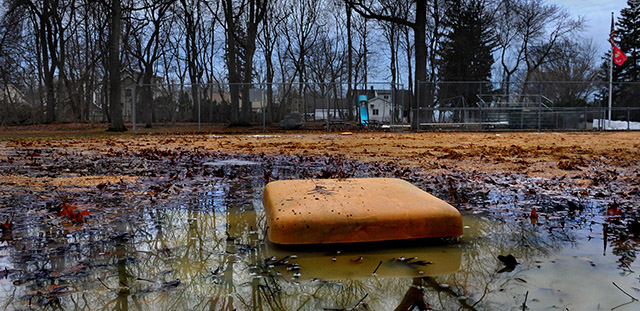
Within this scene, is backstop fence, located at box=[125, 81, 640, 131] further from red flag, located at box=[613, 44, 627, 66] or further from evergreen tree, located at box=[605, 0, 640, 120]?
evergreen tree, located at box=[605, 0, 640, 120]

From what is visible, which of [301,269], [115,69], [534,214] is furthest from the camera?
[115,69]

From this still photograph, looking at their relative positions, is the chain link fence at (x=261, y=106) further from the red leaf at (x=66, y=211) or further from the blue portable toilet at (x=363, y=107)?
the red leaf at (x=66, y=211)

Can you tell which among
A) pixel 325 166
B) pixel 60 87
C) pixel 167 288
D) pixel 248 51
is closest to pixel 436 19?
pixel 248 51

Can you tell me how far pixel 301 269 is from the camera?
2676 mm

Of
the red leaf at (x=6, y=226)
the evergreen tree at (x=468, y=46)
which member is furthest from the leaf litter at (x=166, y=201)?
the evergreen tree at (x=468, y=46)

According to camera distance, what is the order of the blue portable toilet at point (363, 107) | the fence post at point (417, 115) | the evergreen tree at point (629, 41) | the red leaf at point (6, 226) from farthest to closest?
the evergreen tree at point (629, 41) < the blue portable toilet at point (363, 107) < the fence post at point (417, 115) < the red leaf at point (6, 226)

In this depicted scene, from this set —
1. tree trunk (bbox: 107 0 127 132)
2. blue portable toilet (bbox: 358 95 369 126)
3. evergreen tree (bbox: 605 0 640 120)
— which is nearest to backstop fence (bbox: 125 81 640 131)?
blue portable toilet (bbox: 358 95 369 126)

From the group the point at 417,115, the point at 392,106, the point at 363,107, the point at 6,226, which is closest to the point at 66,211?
the point at 6,226

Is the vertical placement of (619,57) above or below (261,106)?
above

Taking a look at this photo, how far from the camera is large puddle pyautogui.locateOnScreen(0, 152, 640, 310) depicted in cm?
221

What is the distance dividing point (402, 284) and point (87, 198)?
3585 millimetres

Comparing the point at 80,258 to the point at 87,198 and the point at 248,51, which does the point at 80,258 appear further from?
the point at 248,51

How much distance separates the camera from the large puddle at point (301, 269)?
221cm

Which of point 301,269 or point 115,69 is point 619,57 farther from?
point 301,269
